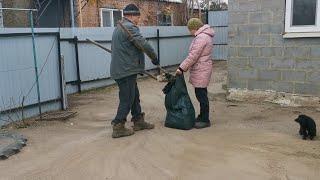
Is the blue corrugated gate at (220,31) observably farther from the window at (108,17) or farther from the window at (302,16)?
the window at (302,16)

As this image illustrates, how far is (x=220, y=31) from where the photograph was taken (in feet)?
56.9

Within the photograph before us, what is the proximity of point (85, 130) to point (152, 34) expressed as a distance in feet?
24.6

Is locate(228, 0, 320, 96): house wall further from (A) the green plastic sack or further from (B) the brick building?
(B) the brick building

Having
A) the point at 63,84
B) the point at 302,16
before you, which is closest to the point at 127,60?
the point at 63,84

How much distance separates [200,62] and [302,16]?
8.17 ft

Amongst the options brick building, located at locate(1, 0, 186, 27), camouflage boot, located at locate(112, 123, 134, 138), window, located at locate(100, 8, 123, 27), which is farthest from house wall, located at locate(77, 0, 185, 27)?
camouflage boot, located at locate(112, 123, 134, 138)

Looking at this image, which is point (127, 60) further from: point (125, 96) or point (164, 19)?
point (164, 19)

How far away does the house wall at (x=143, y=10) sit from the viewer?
14.9 meters

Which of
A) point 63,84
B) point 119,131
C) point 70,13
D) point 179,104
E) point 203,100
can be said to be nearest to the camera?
point 119,131

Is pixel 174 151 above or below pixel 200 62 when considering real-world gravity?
below

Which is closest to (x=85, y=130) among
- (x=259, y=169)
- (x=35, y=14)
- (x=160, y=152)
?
(x=160, y=152)

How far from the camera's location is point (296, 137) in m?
5.82

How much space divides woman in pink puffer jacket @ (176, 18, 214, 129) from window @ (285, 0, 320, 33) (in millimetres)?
2077

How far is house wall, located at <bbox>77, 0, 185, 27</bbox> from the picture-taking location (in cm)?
1485
